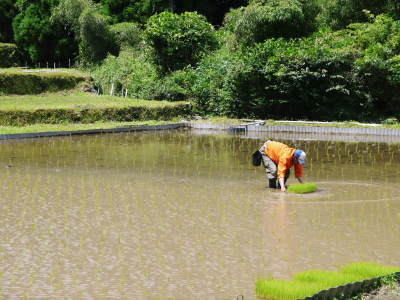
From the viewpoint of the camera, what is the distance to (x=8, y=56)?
4475 centimetres

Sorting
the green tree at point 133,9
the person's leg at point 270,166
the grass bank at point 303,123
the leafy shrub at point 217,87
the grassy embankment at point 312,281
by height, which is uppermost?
the green tree at point 133,9

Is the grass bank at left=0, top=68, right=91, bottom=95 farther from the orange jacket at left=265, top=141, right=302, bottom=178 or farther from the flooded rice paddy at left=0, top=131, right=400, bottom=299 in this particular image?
the orange jacket at left=265, top=141, right=302, bottom=178

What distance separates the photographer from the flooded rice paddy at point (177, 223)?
7570 mm

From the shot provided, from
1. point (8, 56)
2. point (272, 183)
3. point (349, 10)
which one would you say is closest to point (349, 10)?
point (349, 10)

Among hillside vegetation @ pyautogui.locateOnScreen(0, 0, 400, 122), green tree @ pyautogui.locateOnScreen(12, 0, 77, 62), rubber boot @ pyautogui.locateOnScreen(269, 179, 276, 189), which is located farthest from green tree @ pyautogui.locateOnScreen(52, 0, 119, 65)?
rubber boot @ pyautogui.locateOnScreen(269, 179, 276, 189)

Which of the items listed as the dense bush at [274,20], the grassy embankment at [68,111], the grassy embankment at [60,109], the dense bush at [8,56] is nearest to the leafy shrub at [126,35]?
the grassy embankment at [60,109]

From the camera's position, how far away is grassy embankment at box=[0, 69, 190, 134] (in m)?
23.5

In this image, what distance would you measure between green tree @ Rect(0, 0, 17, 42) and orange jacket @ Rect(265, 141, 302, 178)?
1619 inches

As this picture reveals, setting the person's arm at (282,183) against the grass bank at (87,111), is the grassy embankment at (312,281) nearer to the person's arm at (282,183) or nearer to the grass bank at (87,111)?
the person's arm at (282,183)

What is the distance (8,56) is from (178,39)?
59.8 feet

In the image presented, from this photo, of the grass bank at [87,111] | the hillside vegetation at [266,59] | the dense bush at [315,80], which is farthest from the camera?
the hillside vegetation at [266,59]

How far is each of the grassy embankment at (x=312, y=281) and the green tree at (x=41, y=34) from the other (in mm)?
39872

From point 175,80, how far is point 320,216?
19.7 m

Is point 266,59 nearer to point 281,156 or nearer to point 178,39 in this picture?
point 178,39
